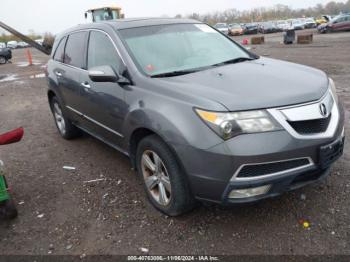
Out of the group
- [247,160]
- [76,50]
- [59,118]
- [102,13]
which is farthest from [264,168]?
[102,13]

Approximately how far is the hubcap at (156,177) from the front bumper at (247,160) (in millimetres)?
427

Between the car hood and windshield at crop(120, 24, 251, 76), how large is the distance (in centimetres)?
28

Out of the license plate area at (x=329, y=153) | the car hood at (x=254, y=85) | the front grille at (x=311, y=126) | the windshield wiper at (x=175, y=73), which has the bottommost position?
the license plate area at (x=329, y=153)

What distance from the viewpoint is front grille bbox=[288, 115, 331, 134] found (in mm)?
2535

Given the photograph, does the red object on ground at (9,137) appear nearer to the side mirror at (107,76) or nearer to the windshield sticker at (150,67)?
the side mirror at (107,76)

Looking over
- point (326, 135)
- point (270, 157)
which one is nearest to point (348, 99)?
point (326, 135)

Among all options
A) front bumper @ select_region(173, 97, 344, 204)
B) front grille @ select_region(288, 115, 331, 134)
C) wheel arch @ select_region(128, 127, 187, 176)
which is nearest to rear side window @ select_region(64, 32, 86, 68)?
wheel arch @ select_region(128, 127, 187, 176)

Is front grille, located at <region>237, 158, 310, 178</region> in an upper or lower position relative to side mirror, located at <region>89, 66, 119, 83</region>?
lower

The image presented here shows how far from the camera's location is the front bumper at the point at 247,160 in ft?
7.98

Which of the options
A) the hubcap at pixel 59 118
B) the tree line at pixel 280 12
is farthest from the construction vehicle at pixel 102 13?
the tree line at pixel 280 12

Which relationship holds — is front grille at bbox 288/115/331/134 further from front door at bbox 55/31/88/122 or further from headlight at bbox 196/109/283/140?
front door at bbox 55/31/88/122

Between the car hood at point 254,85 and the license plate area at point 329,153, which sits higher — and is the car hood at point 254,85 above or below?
above

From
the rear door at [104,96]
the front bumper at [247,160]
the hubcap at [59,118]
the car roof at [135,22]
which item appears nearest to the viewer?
the front bumper at [247,160]

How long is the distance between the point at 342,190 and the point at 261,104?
159cm
